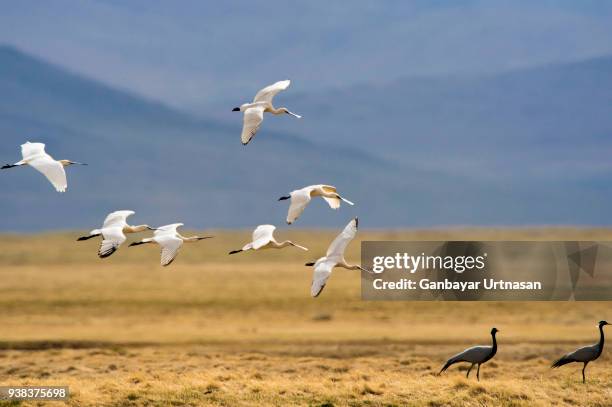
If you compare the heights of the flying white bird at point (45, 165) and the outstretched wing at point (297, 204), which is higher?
the flying white bird at point (45, 165)

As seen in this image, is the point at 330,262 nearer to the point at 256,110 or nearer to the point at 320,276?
the point at 320,276

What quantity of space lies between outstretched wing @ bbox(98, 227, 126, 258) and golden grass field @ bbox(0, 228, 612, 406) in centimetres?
563

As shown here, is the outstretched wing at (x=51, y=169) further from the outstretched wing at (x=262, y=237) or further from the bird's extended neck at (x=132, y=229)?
the outstretched wing at (x=262, y=237)

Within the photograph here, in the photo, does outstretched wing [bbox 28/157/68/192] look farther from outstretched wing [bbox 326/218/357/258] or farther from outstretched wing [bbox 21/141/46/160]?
outstretched wing [bbox 326/218/357/258]

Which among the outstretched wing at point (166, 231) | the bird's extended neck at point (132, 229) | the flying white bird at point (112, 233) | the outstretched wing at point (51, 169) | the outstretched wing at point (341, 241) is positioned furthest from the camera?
the bird's extended neck at point (132, 229)

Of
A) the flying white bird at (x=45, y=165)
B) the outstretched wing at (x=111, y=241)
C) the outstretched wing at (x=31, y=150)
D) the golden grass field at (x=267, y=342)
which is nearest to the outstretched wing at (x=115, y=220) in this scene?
the outstretched wing at (x=111, y=241)

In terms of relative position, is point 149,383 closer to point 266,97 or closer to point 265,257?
point 266,97

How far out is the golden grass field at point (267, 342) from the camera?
2430 cm

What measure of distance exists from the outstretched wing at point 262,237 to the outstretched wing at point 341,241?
987 millimetres

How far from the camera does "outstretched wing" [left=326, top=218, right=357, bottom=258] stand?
18953 mm

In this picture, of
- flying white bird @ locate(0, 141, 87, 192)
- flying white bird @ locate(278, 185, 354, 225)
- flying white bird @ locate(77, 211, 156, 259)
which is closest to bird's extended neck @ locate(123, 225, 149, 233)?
flying white bird @ locate(77, 211, 156, 259)

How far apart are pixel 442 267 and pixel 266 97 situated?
2173cm

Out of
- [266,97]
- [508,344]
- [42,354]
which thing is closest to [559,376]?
[508,344]

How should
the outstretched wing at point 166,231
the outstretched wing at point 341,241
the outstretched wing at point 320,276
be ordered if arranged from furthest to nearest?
1. the outstretched wing at point 166,231
2. the outstretched wing at point 341,241
3. the outstretched wing at point 320,276
